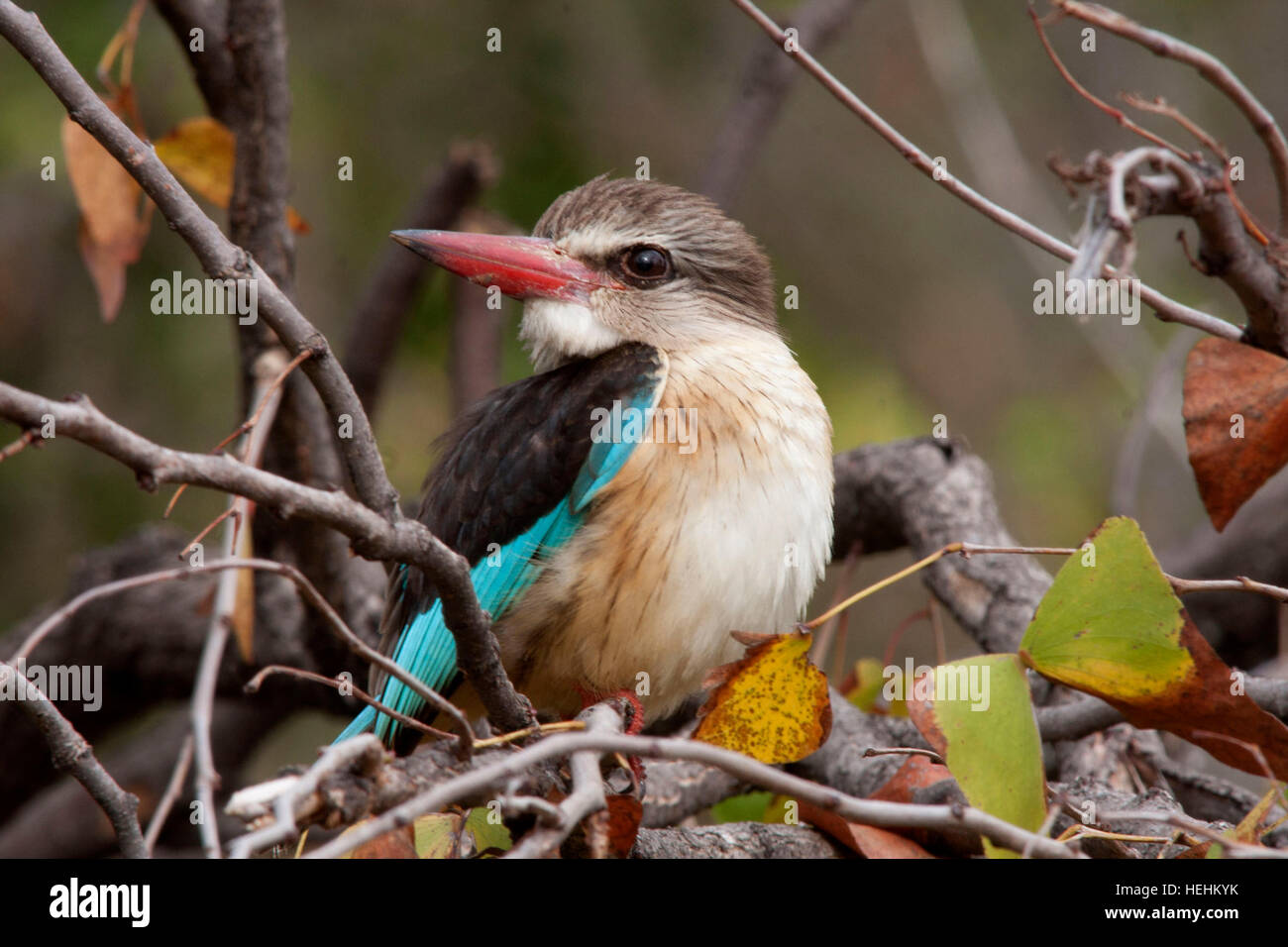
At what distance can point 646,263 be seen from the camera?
285cm

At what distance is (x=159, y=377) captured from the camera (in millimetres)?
4617

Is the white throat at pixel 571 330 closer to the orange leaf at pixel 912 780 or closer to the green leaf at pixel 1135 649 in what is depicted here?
the orange leaf at pixel 912 780

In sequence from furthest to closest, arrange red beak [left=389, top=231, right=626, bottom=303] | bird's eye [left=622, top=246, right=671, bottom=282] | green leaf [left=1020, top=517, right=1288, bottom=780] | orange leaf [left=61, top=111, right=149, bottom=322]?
1. bird's eye [left=622, top=246, right=671, bottom=282]
2. orange leaf [left=61, top=111, right=149, bottom=322]
3. red beak [left=389, top=231, right=626, bottom=303]
4. green leaf [left=1020, top=517, right=1288, bottom=780]

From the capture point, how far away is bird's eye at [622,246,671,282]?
2.83 m

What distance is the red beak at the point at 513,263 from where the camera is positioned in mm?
2551

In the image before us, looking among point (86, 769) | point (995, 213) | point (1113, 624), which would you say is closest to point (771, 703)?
point (1113, 624)

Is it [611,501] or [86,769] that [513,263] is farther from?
[86,769]

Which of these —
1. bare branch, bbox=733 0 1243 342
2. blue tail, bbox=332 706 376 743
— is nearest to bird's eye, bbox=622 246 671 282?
bare branch, bbox=733 0 1243 342

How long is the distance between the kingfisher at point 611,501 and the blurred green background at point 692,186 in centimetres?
179

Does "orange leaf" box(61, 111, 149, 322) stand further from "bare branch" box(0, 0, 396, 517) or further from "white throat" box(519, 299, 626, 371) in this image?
"bare branch" box(0, 0, 396, 517)

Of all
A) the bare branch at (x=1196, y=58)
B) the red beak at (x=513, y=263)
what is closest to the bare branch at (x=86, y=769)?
the red beak at (x=513, y=263)

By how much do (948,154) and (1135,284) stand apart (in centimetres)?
457

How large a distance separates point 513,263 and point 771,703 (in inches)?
46.2
